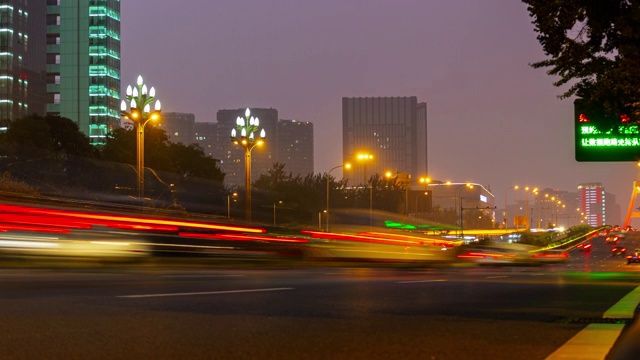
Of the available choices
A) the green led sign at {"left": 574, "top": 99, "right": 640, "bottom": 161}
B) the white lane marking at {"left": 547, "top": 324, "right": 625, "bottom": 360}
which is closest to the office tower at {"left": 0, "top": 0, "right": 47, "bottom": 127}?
the green led sign at {"left": 574, "top": 99, "right": 640, "bottom": 161}

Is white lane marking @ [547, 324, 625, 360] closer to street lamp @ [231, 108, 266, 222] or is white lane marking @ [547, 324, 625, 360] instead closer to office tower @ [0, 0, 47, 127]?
street lamp @ [231, 108, 266, 222]

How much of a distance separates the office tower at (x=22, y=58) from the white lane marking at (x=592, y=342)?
126080 mm

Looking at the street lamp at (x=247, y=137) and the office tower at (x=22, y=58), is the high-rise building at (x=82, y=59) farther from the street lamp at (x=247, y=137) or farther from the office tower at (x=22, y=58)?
the street lamp at (x=247, y=137)

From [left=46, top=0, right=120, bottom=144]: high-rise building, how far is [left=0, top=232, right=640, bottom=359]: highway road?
13363 centimetres

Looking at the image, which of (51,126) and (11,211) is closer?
(11,211)

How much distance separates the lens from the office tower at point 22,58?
127625mm

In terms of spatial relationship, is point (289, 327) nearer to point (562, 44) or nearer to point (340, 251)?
point (562, 44)

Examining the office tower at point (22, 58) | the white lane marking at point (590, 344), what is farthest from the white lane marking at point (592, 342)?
the office tower at point (22, 58)

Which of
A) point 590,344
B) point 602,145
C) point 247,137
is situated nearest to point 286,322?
point 590,344

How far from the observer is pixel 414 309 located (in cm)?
1051

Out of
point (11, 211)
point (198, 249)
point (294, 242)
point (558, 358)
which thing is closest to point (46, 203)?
point (11, 211)

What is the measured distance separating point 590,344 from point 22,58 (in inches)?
5234

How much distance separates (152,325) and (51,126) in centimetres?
8856

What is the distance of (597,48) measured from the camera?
13547mm
